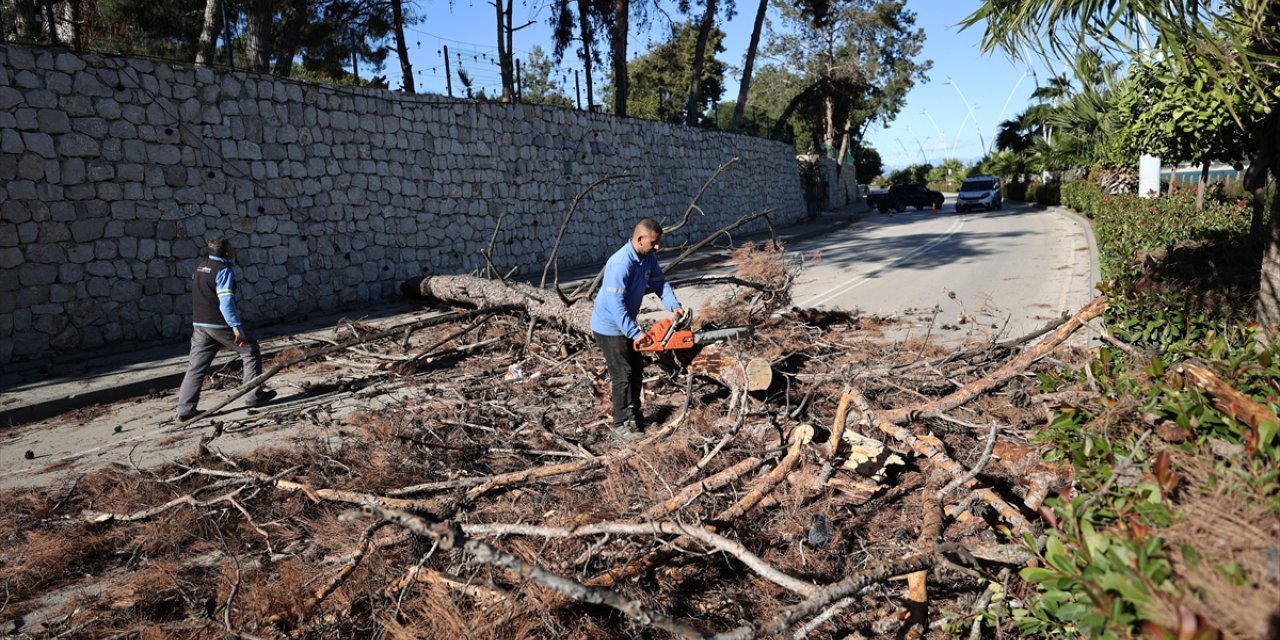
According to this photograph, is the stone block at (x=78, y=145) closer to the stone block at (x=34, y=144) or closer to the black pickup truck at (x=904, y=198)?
the stone block at (x=34, y=144)

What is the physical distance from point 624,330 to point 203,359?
14.3 ft

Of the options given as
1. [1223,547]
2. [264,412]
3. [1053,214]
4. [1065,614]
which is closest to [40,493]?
[264,412]

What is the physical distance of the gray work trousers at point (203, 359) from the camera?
7238mm

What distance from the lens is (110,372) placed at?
895cm

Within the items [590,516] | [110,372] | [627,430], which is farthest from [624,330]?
[110,372]

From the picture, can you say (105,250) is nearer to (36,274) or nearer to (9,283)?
(36,274)

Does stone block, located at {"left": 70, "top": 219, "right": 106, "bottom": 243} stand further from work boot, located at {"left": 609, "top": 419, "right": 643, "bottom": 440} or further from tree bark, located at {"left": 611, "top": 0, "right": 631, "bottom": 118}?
tree bark, located at {"left": 611, "top": 0, "right": 631, "bottom": 118}

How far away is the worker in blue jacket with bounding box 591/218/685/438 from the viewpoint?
18.6 ft

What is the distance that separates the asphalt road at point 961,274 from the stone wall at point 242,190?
2.59 m

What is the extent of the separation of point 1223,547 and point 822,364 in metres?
4.72

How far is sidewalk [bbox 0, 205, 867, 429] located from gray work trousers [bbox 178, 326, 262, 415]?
1537 millimetres

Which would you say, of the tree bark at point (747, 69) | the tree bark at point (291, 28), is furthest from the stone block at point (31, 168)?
the tree bark at point (747, 69)

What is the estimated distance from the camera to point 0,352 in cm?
930

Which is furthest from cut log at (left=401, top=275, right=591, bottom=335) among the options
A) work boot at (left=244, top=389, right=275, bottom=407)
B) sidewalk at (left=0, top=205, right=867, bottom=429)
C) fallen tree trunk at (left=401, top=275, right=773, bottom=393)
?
work boot at (left=244, top=389, right=275, bottom=407)
